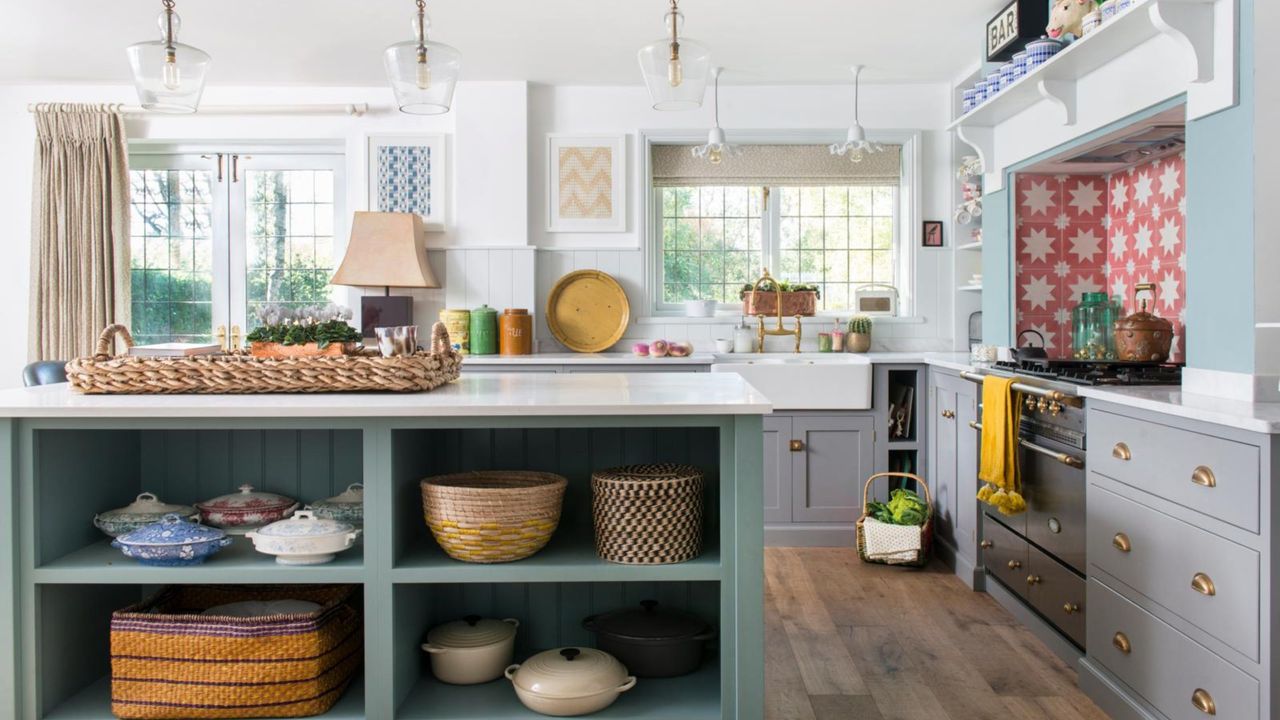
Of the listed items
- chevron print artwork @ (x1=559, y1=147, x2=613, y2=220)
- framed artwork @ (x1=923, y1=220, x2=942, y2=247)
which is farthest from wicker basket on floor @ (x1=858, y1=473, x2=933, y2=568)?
chevron print artwork @ (x1=559, y1=147, x2=613, y2=220)

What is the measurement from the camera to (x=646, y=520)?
6.71ft

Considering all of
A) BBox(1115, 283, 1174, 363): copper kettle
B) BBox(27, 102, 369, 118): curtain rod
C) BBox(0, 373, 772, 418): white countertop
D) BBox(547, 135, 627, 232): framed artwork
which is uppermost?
BBox(27, 102, 369, 118): curtain rod

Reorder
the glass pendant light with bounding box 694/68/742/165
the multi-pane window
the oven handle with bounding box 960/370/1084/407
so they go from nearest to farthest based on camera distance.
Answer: the oven handle with bounding box 960/370/1084/407 < the glass pendant light with bounding box 694/68/742/165 < the multi-pane window

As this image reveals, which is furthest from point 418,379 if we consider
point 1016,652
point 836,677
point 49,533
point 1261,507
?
point 1016,652

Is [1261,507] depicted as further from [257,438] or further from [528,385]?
[257,438]

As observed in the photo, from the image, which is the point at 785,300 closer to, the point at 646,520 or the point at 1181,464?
the point at 1181,464

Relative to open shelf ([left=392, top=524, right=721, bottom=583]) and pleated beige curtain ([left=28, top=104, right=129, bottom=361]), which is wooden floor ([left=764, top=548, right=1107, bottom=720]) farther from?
pleated beige curtain ([left=28, top=104, right=129, bottom=361])

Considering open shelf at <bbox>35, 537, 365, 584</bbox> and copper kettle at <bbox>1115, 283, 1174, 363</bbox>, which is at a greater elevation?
copper kettle at <bbox>1115, 283, 1174, 363</bbox>

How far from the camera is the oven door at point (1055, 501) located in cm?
279

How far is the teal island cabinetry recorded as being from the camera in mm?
1959

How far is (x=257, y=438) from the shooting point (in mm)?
2391

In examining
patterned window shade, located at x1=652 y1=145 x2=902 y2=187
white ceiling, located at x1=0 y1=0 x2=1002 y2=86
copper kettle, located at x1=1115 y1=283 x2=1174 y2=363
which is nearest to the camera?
copper kettle, located at x1=1115 y1=283 x2=1174 y2=363

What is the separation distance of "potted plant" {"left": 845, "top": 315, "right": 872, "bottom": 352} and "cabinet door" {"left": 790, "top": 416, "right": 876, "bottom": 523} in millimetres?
Answer: 633

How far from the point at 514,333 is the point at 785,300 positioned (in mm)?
1496
